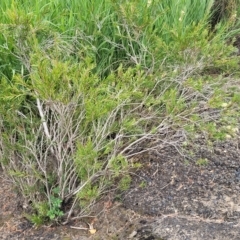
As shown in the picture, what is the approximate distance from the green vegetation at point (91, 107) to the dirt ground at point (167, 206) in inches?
4.3

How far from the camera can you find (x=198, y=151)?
10.0ft

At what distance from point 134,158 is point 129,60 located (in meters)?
0.67

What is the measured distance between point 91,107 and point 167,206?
0.82m

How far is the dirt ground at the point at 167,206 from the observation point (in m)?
2.59

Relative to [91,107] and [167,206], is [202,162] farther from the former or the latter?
[91,107]

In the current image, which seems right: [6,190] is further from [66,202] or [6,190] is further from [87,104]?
[87,104]

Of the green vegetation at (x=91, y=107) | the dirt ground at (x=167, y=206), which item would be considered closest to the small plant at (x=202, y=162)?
the dirt ground at (x=167, y=206)

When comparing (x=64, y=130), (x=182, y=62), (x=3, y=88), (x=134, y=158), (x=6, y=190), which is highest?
(x=182, y=62)

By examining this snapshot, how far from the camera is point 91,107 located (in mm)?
2215

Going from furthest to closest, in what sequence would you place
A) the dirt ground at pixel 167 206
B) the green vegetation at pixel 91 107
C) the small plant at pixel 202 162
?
the small plant at pixel 202 162 → the dirt ground at pixel 167 206 → the green vegetation at pixel 91 107

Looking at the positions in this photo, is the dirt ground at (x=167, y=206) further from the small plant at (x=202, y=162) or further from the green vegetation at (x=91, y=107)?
the green vegetation at (x=91, y=107)

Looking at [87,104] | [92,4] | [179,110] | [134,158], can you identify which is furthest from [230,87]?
[92,4]

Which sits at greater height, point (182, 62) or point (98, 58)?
point (182, 62)

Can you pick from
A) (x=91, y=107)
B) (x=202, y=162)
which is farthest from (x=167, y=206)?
(x=91, y=107)
